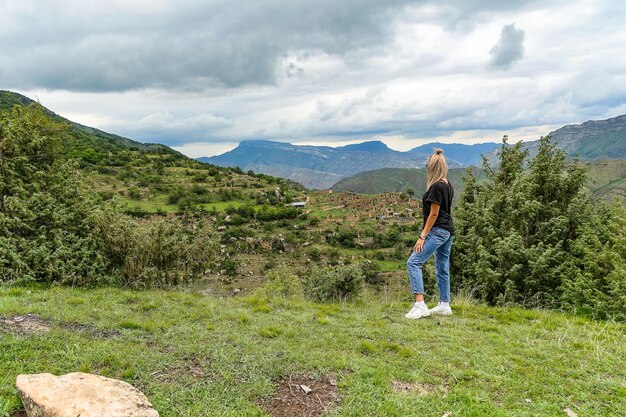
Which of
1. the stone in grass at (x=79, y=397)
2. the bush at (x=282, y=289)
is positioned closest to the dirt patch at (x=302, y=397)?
the stone in grass at (x=79, y=397)

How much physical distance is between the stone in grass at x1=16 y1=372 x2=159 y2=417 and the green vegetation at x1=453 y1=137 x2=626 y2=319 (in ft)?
27.3

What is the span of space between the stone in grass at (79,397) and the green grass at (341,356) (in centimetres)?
28

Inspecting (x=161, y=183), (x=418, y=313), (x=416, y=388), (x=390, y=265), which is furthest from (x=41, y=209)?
(x=161, y=183)

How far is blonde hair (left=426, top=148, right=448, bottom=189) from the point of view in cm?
630

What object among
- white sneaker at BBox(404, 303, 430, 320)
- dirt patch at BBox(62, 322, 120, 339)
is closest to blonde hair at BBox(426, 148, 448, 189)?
white sneaker at BBox(404, 303, 430, 320)

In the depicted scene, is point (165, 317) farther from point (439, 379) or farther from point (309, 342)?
point (439, 379)

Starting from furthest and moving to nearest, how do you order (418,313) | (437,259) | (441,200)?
1. (437,259)
2. (418,313)
3. (441,200)

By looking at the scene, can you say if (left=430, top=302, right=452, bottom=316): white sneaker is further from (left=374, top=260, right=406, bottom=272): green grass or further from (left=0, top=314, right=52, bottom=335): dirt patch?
(left=374, top=260, right=406, bottom=272): green grass

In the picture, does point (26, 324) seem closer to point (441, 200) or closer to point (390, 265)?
point (441, 200)

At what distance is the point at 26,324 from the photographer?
5707 millimetres

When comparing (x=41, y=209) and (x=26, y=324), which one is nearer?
(x=26, y=324)

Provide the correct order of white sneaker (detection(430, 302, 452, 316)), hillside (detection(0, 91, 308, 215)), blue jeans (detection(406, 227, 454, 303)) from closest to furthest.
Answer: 1. blue jeans (detection(406, 227, 454, 303))
2. white sneaker (detection(430, 302, 452, 316))
3. hillside (detection(0, 91, 308, 215))

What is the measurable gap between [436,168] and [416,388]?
3.59 metres

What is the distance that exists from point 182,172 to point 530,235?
226ft
